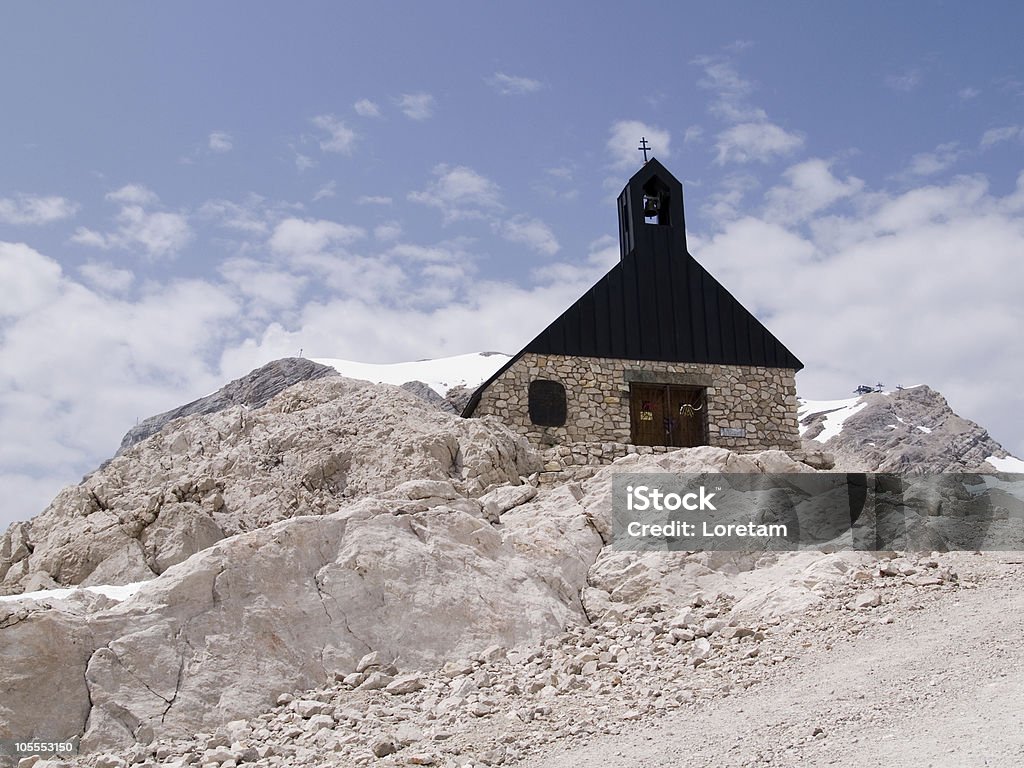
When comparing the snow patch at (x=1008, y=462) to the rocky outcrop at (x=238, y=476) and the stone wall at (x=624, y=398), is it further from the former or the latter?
the rocky outcrop at (x=238, y=476)

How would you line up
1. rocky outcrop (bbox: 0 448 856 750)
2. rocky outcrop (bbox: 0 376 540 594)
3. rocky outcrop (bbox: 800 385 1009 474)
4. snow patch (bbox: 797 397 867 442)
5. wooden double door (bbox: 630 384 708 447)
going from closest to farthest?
1. rocky outcrop (bbox: 0 448 856 750)
2. rocky outcrop (bbox: 0 376 540 594)
3. wooden double door (bbox: 630 384 708 447)
4. rocky outcrop (bbox: 800 385 1009 474)
5. snow patch (bbox: 797 397 867 442)

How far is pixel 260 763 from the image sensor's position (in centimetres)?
740

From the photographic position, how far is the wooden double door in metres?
20.5

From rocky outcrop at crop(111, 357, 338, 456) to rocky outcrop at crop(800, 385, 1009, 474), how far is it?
2179cm

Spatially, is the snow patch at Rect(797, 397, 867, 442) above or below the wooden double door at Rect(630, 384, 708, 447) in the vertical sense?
above

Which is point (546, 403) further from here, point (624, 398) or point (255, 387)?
point (255, 387)

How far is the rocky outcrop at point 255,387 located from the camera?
132 ft

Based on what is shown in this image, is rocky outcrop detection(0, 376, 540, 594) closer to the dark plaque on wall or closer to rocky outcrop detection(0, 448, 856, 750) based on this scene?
the dark plaque on wall

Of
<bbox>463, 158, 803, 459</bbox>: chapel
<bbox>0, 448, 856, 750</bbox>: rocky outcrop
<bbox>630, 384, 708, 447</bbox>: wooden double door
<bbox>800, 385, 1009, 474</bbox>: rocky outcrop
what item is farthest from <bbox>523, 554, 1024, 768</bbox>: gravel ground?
<bbox>800, 385, 1009, 474</bbox>: rocky outcrop

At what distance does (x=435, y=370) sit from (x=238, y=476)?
37.8m

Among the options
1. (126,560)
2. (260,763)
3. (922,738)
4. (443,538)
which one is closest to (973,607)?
(922,738)

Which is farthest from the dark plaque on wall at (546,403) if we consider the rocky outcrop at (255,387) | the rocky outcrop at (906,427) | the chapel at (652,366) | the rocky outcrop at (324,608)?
the rocky outcrop at (906,427)

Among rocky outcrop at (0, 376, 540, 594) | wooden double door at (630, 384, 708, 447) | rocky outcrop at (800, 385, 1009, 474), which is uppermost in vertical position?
rocky outcrop at (800, 385, 1009, 474)

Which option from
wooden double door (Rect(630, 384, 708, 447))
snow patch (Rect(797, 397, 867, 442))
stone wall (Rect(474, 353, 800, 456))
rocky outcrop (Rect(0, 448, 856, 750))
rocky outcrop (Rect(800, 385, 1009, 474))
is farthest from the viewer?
snow patch (Rect(797, 397, 867, 442))
